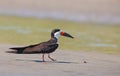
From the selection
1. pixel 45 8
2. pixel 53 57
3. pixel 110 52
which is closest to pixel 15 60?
pixel 53 57

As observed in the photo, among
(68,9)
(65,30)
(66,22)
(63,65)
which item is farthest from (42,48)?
(68,9)

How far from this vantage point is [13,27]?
2294cm

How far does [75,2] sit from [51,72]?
64.5 feet

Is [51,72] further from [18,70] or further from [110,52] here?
[110,52]

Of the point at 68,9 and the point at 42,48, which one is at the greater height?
the point at 68,9

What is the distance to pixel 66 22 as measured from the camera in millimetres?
27844

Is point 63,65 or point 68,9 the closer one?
point 63,65

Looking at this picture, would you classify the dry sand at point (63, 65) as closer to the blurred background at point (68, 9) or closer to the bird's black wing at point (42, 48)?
the bird's black wing at point (42, 48)

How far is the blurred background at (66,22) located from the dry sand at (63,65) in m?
2.04

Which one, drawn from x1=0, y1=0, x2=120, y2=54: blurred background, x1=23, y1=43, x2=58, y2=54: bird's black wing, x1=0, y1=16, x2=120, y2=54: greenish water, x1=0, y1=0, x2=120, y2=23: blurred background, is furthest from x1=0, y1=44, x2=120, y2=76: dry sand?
x1=0, y1=0, x2=120, y2=23: blurred background

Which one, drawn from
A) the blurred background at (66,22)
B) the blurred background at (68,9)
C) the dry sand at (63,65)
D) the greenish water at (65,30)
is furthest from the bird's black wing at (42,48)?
the blurred background at (68,9)

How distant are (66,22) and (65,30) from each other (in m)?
4.24

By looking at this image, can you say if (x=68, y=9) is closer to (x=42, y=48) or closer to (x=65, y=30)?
(x=65, y=30)

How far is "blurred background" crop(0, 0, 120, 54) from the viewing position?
62.2ft
